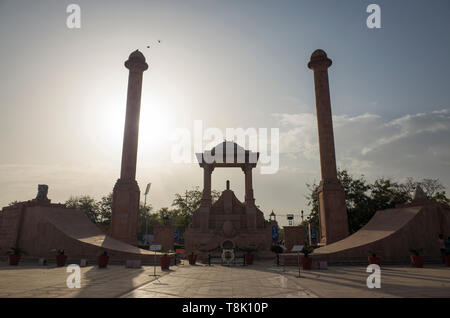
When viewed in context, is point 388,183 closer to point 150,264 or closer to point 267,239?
point 267,239

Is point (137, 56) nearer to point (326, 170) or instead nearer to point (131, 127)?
point (131, 127)

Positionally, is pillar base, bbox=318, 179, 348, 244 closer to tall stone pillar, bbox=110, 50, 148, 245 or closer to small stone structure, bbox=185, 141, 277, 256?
small stone structure, bbox=185, 141, 277, 256

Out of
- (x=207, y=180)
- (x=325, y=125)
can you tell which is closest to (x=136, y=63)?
(x=207, y=180)

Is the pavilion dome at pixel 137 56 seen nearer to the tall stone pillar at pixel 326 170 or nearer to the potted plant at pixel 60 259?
the tall stone pillar at pixel 326 170

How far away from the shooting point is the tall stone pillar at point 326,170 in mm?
22672

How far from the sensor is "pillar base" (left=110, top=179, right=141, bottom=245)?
959 inches

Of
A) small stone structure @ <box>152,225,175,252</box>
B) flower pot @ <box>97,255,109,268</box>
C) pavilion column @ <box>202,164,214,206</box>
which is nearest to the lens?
flower pot @ <box>97,255,109,268</box>

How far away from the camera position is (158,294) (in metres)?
7.78

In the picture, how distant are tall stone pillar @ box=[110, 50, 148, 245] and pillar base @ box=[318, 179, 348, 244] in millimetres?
16578

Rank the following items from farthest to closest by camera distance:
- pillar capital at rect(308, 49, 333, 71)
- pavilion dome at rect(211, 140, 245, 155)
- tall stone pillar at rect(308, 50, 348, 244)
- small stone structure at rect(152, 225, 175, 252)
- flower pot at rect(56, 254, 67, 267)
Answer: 1. pavilion dome at rect(211, 140, 245, 155)
2. small stone structure at rect(152, 225, 175, 252)
3. pillar capital at rect(308, 49, 333, 71)
4. tall stone pillar at rect(308, 50, 348, 244)
5. flower pot at rect(56, 254, 67, 267)

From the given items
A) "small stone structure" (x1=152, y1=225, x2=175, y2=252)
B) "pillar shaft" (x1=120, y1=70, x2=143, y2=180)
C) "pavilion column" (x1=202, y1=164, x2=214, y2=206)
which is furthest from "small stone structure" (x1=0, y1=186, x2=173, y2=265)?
"pavilion column" (x1=202, y1=164, x2=214, y2=206)

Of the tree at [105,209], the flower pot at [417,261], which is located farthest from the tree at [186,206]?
the flower pot at [417,261]

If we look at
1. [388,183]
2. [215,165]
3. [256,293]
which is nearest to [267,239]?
[215,165]

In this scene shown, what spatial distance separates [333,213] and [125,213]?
1804 cm
